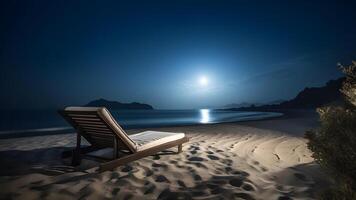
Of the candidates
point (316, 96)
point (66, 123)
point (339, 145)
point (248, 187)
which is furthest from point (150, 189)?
point (316, 96)

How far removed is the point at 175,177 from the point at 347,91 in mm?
2919

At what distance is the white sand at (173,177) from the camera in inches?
128

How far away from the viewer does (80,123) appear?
4.73 metres

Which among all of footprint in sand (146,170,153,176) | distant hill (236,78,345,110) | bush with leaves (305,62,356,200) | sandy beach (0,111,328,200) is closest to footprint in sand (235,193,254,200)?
sandy beach (0,111,328,200)

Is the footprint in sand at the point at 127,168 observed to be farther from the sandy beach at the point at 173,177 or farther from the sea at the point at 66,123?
the sea at the point at 66,123

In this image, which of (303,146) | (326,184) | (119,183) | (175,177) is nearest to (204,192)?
(175,177)

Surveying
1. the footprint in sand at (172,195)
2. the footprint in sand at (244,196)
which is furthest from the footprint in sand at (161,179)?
the footprint in sand at (244,196)

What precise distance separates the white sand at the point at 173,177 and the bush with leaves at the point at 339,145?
3.84 feet

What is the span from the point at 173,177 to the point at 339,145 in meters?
2.66

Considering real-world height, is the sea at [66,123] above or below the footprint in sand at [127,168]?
below

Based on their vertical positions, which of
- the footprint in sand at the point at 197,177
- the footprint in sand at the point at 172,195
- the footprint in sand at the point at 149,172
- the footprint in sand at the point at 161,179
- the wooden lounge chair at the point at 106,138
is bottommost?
the footprint in sand at the point at 172,195

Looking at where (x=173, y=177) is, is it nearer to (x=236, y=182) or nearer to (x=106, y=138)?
(x=236, y=182)

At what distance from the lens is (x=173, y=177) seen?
13.0ft

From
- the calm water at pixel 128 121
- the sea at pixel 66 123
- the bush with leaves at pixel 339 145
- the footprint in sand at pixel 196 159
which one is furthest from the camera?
the calm water at pixel 128 121
